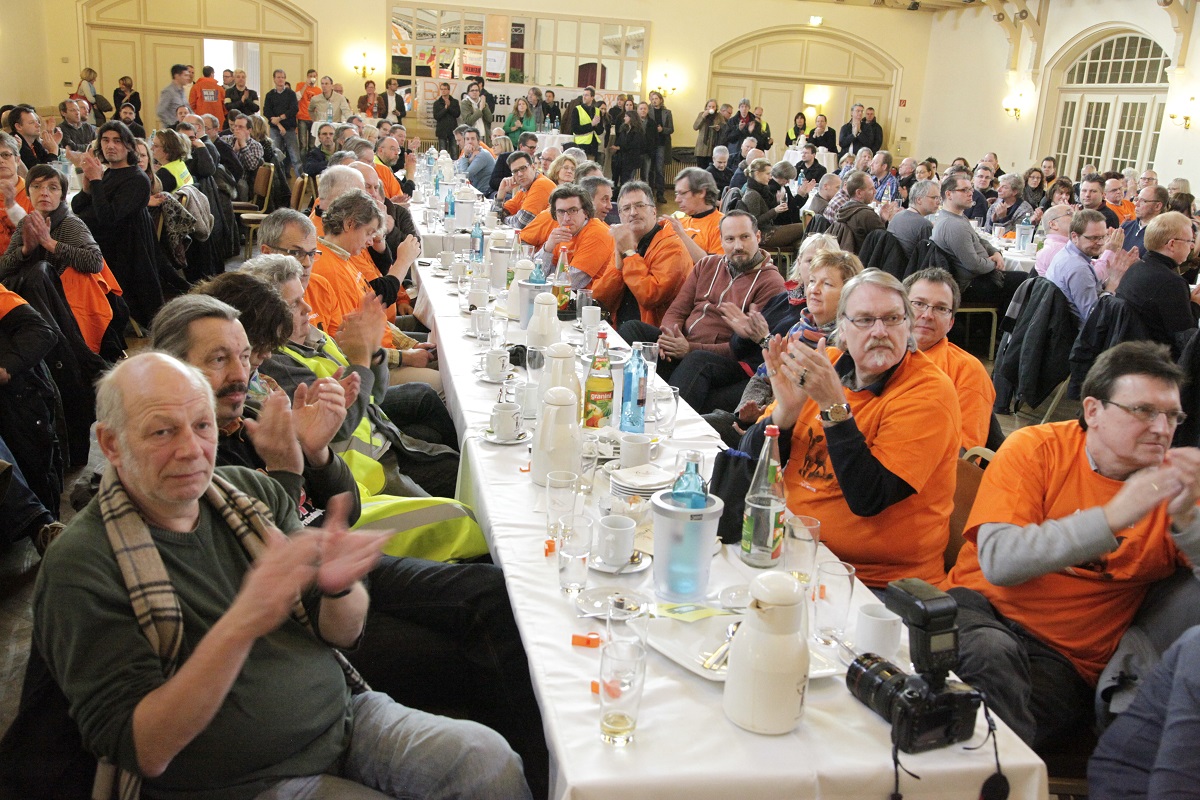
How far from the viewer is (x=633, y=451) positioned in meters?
2.26

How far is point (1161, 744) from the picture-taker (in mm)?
1463

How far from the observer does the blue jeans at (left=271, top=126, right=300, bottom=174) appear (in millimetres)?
14078

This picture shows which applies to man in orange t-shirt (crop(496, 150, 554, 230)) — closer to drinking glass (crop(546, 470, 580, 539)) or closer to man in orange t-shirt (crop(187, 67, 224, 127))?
drinking glass (crop(546, 470, 580, 539))

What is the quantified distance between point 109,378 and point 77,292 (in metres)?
3.20

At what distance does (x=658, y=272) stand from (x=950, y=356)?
6.87 ft

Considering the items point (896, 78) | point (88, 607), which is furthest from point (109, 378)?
point (896, 78)

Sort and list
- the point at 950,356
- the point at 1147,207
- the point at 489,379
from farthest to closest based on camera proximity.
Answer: the point at 1147,207 < the point at 489,379 < the point at 950,356

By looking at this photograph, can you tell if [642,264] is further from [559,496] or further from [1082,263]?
[559,496]

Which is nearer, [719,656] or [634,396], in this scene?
[719,656]

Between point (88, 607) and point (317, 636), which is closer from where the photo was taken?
point (88, 607)

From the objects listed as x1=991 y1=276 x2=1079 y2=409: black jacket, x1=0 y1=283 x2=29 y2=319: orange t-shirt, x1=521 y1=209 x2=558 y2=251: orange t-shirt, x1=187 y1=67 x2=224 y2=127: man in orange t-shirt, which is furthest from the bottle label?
x1=187 y1=67 x2=224 y2=127: man in orange t-shirt

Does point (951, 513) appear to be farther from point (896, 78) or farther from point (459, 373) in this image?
point (896, 78)

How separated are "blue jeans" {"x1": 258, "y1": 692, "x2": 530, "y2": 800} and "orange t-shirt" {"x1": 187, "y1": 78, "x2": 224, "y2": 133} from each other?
1432 centimetres

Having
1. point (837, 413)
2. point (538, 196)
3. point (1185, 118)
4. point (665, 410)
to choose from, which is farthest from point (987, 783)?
point (1185, 118)
